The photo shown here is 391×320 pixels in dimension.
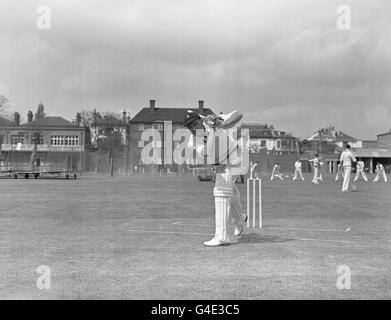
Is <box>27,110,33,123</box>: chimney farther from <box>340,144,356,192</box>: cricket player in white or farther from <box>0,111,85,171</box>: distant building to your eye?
<box>340,144,356,192</box>: cricket player in white

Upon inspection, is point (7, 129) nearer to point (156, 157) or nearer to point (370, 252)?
point (156, 157)

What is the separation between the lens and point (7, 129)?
89.4m

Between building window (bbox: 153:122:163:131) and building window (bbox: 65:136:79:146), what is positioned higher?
building window (bbox: 153:122:163:131)

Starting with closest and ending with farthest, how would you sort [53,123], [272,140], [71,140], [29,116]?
1. [71,140]
2. [53,123]
3. [29,116]
4. [272,140]

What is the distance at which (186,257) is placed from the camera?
6.94 metres

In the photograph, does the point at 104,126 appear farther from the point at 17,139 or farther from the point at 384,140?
the point at 384,140

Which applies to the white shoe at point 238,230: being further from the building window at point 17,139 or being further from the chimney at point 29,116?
the chimney at point 29,116

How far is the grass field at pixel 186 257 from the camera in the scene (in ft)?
16.7

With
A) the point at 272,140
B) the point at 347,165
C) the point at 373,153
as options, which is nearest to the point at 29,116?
the point at 272,140

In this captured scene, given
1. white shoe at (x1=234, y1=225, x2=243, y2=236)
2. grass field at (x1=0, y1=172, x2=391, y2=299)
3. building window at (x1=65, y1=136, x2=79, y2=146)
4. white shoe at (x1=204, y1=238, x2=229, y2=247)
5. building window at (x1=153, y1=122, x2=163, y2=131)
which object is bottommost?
grass field at (x1=0, y1=172, x2=391, y2=299)

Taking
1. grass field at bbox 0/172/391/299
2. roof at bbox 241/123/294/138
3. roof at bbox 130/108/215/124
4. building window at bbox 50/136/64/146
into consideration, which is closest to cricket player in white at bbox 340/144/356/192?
grass field at bbox 0/172/391/299

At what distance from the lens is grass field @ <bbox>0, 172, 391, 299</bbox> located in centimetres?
509

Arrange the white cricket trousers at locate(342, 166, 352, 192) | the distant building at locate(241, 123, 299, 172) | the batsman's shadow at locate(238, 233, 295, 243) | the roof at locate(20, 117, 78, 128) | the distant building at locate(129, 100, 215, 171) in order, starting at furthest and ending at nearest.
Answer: the distant building at locate(241, 123, 299, 172) < the distant building at locate(129, 100, 215, 171) < the roof at locate(20, 117, 78, 128) < the white cricket trousers at locate(342, 166, 352, 192) < the batsman's shadow at locate(238, 233, 295, 243)
